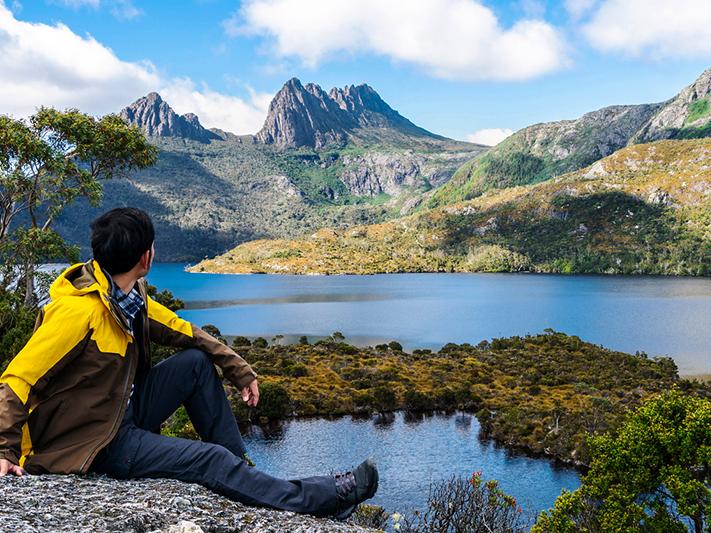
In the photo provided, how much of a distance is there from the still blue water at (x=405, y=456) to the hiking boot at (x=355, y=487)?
21.0 meters

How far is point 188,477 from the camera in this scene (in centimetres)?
472

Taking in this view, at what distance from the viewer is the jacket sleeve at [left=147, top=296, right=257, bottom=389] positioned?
508cm

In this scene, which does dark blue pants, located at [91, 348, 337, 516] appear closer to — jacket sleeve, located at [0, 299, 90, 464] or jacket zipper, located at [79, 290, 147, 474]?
jacket zipper, located at [79, 290, 147, 474]

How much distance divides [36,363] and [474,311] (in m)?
103

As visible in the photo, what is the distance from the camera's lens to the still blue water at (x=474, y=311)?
255 feet

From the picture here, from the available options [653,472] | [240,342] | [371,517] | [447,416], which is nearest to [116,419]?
[371,517]

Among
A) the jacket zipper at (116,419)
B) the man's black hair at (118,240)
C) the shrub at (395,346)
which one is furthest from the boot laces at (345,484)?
the shrub at (395,346)

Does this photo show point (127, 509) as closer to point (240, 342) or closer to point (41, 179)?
point (41, 179)

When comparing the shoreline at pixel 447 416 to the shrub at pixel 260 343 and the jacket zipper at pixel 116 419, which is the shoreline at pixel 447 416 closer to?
the shrub at pixel 260 343

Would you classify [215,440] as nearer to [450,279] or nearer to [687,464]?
[687,464]

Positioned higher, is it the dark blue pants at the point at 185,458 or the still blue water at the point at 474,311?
the dark blue pants at the point at 185,458

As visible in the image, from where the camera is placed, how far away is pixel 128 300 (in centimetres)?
464

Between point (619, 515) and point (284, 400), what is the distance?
101ft

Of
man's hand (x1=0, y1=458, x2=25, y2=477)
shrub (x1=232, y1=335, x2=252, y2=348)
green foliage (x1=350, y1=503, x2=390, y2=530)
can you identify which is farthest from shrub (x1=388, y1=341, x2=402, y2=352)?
man's hand (x1=0, y1=458, x2=25, y2=477)
